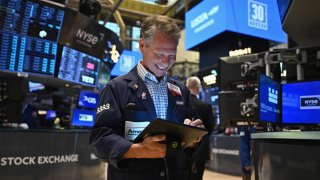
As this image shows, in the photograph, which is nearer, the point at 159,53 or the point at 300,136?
the point at 159,53

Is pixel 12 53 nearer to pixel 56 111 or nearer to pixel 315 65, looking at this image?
pixel 56 111

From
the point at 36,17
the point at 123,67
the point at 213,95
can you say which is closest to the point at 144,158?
the point at 36,17

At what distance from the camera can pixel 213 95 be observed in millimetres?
8742

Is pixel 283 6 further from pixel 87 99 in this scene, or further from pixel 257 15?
pixel 87 99

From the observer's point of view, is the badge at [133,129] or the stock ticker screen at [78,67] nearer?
the badge at [133,129]

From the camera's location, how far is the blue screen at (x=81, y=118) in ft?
25.0

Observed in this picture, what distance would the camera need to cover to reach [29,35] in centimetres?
602

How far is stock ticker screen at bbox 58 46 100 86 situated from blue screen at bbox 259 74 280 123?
13.2ft

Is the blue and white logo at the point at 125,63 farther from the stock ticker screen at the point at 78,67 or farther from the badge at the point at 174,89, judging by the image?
the badge at the point at 174,89

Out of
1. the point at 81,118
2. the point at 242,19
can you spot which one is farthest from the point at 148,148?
the point at 242,19

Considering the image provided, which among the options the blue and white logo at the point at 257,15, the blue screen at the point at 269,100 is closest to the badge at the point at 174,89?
the blue screen at the point at 269,100

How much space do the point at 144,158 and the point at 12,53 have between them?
198 inches

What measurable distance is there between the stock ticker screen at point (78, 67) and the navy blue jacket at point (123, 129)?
532 cm

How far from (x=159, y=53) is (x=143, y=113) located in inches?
10.1
